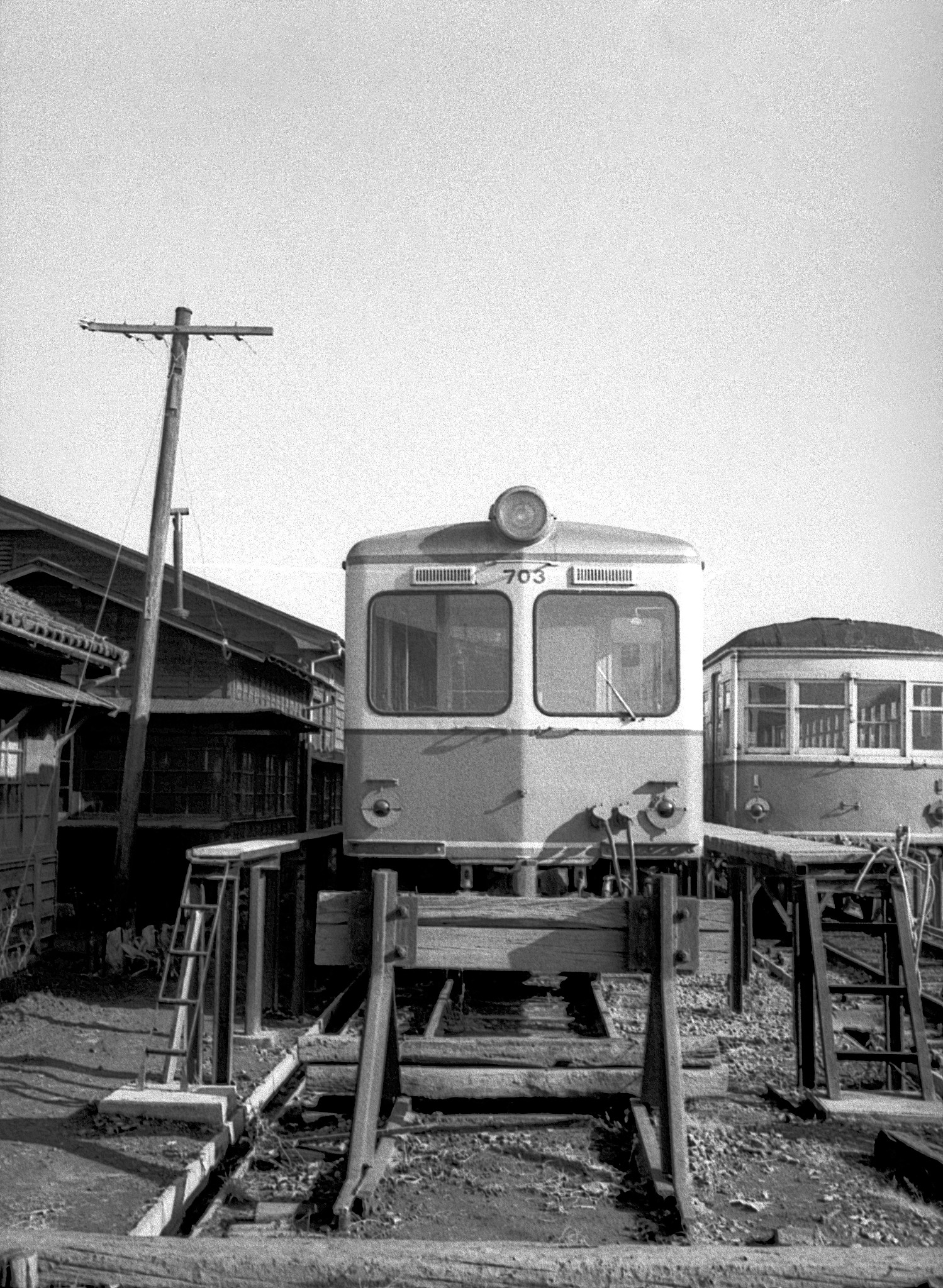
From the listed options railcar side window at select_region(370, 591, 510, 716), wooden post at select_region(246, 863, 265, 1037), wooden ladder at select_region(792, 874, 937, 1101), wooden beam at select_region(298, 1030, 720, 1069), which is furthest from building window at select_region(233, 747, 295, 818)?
wooden ladder at select_region(792, 874, 937, 1101)

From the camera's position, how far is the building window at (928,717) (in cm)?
1517

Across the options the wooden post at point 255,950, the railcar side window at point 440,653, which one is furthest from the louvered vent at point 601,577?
the wooden post at point 255,950

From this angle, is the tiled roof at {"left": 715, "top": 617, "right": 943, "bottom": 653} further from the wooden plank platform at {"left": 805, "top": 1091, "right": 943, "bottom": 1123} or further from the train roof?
the wooden plank platform at {"left": 805, "top": 1091, "right": 943, "bottom": 1123}

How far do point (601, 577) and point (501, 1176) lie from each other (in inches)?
163

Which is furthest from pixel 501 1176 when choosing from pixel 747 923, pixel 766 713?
pixel 766 713

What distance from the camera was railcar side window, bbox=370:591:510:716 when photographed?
885cm

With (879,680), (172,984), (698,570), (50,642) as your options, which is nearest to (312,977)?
(172,984)

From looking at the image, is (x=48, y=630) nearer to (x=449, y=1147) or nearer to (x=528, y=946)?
(x=449, y=1147)

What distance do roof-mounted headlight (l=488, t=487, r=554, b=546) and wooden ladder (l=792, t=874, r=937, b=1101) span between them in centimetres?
289

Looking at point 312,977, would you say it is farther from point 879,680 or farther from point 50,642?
point 879,680

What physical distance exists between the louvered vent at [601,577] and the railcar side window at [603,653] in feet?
0.26

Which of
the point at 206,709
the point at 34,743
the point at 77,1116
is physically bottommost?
the point at 77,1116

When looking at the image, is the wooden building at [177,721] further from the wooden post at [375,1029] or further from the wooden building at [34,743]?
the wooden post at [375,1029]

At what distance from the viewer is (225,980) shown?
23.3ft
